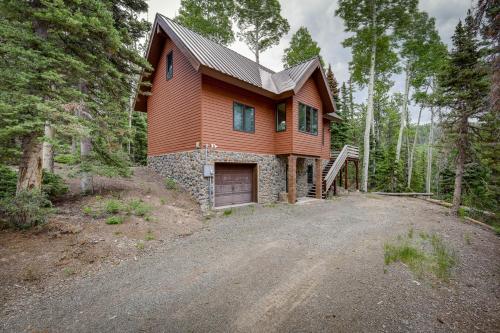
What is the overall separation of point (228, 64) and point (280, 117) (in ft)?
13.5

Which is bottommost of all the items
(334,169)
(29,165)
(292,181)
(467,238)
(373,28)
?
(467,238)

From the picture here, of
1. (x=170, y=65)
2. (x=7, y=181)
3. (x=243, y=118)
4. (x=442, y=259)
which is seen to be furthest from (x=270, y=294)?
(x=170, y=65)

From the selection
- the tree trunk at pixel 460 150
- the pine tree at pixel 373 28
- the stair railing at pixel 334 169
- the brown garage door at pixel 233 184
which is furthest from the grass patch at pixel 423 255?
the pine tree at pixel 373 28

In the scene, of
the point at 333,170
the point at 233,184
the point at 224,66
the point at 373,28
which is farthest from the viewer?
the point at 373,28

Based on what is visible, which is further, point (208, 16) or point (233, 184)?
point (208, 16)

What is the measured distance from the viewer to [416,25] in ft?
58.5

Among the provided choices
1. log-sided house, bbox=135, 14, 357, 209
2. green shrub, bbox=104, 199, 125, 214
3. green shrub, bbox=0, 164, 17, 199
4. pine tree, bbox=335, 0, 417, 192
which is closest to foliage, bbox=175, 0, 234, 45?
log-sided house, bbox=135, 14, 357, 209

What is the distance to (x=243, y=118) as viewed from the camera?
1085 centimetres

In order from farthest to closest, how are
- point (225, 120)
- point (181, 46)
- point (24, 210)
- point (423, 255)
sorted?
1. point (225, 120)
2. point (181, 46)
3. point (423, 255)
4. point (24, 210)

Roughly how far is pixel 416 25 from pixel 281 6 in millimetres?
11782

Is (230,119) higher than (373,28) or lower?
lower

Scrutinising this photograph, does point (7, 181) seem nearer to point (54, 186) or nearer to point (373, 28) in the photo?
point (54, 186)

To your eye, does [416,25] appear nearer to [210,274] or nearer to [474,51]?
[474,51]

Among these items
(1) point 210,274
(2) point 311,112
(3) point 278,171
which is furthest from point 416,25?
(1) point 210,274
